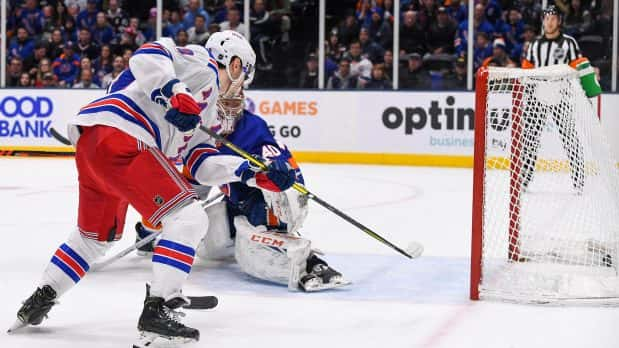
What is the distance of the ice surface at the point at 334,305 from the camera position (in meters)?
2.87

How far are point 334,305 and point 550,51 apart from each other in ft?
11.6

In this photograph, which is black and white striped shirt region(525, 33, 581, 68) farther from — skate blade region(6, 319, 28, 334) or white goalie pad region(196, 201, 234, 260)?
skate blade region(6, 319, 28, 334)

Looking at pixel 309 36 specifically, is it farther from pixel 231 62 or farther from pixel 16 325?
pixel 16 325

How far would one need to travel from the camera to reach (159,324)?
2.62 meters

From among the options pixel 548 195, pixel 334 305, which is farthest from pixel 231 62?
pixel 548 195

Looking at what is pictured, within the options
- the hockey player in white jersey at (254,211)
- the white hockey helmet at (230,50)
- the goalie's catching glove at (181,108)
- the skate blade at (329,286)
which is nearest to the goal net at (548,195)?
the skate blade at (329,286)

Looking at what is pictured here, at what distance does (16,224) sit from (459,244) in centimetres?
216

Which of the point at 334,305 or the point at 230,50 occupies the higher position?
the point at 230,50

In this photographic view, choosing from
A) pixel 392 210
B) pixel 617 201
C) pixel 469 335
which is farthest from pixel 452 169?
pixel 469 335

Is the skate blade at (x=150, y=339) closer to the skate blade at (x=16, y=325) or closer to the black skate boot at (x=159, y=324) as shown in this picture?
the black skate boot at (x=159, y=324)

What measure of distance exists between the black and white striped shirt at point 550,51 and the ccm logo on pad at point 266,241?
10.5ft

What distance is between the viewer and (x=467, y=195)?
6.81 meters

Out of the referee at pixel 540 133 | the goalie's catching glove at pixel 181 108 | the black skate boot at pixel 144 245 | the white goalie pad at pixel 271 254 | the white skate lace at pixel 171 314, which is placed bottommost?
the black skate boot at pixel 144 245

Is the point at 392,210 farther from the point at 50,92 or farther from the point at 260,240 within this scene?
the point at 50,92
